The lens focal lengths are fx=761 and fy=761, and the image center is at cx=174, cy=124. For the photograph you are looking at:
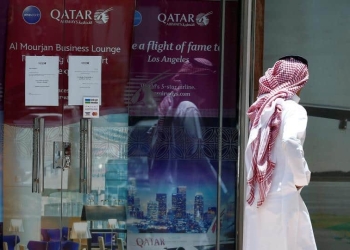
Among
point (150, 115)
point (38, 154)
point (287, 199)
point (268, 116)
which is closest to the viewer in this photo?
point (287, 199)

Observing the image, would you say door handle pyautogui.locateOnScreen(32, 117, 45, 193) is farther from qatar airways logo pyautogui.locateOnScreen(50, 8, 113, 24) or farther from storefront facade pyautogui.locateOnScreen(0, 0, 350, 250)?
qatar airways logo pyautogui.locateOnScreen(50, 8, 113, 24)

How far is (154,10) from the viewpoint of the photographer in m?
6.68

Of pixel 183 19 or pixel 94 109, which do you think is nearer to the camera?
pixel 94 109

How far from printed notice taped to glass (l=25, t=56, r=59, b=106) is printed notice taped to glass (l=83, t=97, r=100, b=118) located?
257mm

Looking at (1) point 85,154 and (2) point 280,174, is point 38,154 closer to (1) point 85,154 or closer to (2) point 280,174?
(1) point 85,154

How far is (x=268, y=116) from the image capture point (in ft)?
16.4

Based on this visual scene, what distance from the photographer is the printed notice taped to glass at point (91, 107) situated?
21.5 feet

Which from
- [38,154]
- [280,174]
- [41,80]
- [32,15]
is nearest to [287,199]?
[280,174]

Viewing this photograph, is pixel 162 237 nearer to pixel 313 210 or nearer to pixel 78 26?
pixel 313 210

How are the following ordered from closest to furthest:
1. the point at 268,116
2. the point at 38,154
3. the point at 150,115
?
the point at 268,116, the point at 38,154, the point at 150,115

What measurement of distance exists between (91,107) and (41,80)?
0.49 metres

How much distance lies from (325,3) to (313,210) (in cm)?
189

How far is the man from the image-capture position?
484 centimetres

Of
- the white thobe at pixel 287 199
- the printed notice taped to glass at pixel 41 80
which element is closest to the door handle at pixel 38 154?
the printed notice taped to glass at pixel 41 80
